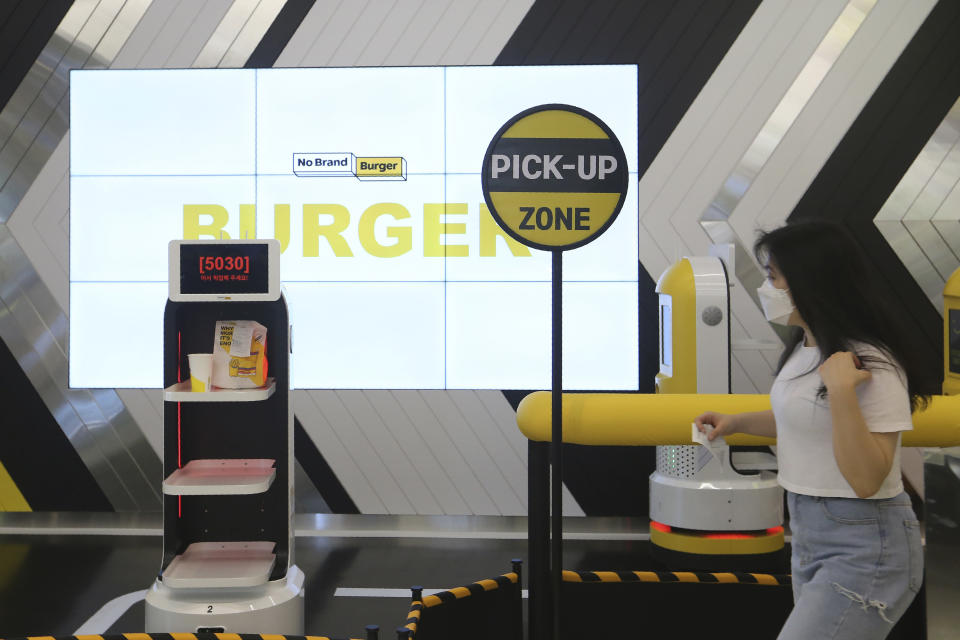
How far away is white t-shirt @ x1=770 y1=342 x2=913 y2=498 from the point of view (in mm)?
1682

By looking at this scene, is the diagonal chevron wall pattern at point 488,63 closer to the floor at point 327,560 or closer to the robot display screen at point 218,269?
the floor at point 327,560

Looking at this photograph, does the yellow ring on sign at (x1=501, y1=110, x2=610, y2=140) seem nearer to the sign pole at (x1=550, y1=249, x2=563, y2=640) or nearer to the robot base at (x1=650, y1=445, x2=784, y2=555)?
the sign pole at (x1=550, y1=249, x2=563, y2=640)

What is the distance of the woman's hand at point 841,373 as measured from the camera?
163 cm

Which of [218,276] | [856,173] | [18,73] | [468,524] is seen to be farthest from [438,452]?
[18,73]

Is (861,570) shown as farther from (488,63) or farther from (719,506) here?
(488,63)

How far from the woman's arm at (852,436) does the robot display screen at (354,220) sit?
3.24 meters

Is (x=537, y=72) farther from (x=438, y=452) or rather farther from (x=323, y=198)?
(x=438, y=452)

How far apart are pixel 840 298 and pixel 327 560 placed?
11.4ft

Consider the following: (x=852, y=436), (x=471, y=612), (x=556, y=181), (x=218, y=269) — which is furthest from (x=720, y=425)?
(x=218, y=269)

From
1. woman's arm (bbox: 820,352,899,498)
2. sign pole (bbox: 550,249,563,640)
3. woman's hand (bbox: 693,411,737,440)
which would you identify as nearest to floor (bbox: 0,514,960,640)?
sign pole (bbox: 550,249,563,640)

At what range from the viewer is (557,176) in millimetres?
2293

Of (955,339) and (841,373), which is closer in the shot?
(841,373)

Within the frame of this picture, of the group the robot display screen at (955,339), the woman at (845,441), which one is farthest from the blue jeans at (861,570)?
the robot display screen at (955,339)

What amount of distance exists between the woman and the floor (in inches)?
86.0
